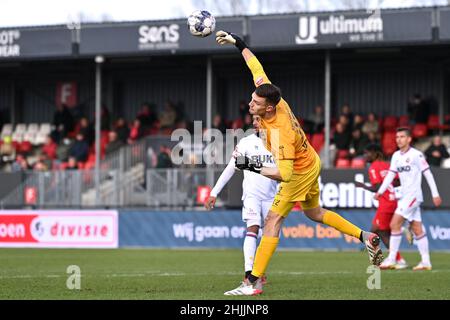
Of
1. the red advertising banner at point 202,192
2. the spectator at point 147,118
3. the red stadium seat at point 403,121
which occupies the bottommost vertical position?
the red advertising banner at point 202,192

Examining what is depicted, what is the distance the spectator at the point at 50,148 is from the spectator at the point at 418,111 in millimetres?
12000

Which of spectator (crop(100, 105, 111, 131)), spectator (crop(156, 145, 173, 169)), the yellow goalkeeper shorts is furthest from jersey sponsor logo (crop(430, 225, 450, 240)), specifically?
spectator (crop(100, 105, 111, 131))

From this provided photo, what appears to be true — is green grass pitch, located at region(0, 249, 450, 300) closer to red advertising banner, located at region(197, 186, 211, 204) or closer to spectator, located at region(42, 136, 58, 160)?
red advertising banner, located at region(197, 186, 211, 204)

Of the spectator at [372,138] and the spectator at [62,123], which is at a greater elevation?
the spectator at [62,123]

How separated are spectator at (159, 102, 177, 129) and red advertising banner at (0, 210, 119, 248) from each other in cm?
805

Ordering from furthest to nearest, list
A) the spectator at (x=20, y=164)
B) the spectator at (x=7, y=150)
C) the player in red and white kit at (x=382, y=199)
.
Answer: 1. the spectator at (x=7, y=150)
2. the spectator at (x=20, y=164)
3. the player in red and white kit at (x=382, y=199)

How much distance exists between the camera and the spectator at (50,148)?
33531 mm

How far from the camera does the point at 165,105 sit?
36.1 metres

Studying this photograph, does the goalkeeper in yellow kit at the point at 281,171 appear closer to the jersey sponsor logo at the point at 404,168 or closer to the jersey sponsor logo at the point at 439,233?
the jersey sponsor logo at the point at 404,168

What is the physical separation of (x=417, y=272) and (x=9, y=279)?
6.31m

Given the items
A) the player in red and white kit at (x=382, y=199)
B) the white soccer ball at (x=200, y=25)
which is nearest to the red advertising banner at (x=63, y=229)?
the player in red and white kit at (x=382, y=199)

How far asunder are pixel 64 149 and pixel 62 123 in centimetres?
139

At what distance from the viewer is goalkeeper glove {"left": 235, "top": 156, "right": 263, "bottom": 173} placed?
Result: 10.6 meters
